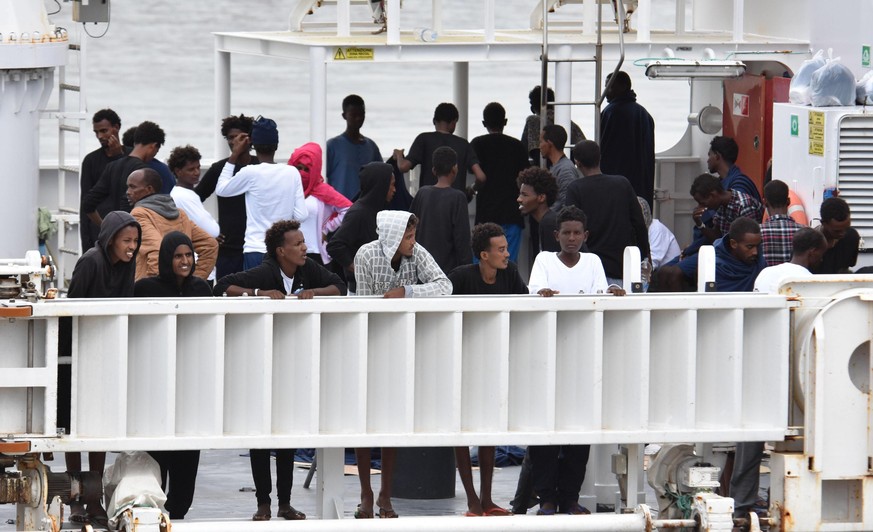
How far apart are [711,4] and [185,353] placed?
9701 mm

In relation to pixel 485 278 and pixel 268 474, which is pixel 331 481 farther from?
pixel 485 278

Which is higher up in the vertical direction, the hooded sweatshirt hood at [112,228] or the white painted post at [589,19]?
the white painted post at [589,19]

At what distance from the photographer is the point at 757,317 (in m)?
6.79

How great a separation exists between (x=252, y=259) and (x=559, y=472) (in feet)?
10.6

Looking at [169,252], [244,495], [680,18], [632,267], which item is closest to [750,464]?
[632,267]

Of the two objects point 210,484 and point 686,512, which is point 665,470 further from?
point 210,484

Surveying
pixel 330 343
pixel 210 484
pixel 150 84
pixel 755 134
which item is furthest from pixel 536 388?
pixel 150 84

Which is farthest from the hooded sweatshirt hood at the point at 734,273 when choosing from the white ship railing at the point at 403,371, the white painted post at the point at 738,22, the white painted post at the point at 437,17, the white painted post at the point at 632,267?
the white painted post at the point at 437,17

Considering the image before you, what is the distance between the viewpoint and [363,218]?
960cm

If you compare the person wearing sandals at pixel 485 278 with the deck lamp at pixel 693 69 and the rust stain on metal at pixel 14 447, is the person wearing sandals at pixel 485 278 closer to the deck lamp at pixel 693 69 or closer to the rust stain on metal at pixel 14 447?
the rust stain on metal at pixel 14 447

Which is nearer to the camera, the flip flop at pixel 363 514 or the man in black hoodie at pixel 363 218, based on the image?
the flip flop at pixel 363 514

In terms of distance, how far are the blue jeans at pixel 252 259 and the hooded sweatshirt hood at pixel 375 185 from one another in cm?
102

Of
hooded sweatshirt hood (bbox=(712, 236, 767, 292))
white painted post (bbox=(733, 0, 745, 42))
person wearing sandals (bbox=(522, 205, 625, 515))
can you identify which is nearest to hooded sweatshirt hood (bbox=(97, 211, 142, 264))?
person wearing sandals (bbox=(522, 205, 625, 515))

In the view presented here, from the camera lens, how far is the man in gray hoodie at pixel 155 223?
8844 mm
